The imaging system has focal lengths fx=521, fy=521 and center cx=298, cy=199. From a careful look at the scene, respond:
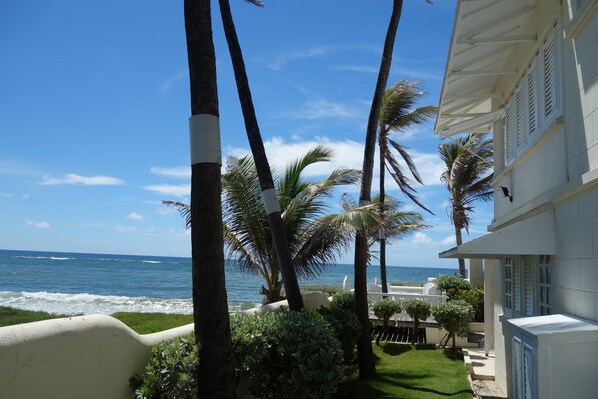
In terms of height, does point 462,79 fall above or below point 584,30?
above

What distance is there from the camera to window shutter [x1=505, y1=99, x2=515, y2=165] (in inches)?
338

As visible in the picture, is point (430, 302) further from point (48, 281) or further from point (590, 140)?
point (48, 281)

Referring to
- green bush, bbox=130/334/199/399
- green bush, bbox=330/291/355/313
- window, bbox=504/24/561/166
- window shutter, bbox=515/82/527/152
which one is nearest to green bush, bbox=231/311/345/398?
green bush, bbox=130/334/199/399

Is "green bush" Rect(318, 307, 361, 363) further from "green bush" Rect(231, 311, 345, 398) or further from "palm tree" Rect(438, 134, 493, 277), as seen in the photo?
"palm tree" Rect(438, 134, 493, 277)

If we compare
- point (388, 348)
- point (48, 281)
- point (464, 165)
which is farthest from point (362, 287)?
point (48, 281)

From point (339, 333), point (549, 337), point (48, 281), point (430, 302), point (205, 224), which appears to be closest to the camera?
point (549, 337)

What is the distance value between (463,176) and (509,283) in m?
18.7

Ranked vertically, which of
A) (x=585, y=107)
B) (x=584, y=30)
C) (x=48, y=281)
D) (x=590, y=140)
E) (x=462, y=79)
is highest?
(x=462, y=79)

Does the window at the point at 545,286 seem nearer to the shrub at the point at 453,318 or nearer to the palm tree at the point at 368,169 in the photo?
the palm tree at the point at 368,169

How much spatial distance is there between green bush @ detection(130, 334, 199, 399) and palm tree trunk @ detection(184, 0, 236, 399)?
17cm

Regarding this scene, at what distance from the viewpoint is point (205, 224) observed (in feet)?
18.0

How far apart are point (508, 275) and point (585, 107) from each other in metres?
4.76

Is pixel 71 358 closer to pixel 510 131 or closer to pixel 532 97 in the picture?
pixel 532 97

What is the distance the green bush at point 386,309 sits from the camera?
628 inches
